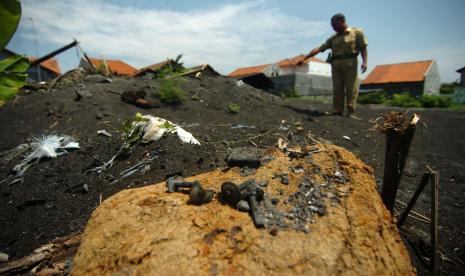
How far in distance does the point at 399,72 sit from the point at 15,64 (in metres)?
30.1

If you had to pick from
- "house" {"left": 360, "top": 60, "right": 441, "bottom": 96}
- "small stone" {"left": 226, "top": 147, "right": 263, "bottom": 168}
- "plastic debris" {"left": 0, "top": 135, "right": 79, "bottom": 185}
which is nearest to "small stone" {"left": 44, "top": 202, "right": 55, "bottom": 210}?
"plastic debris" {"left": 0, "top": 135, "right": 79, "bottom": 185}

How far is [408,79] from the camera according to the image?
24.4m

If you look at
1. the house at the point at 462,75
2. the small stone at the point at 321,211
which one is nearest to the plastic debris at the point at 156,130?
the small stone at the point at 321,211

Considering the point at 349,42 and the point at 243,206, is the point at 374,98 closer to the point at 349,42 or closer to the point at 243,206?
the point at 349,42

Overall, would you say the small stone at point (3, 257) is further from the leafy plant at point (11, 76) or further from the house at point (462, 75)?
the house at point (462, 75)

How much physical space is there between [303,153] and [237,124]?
11.5ft

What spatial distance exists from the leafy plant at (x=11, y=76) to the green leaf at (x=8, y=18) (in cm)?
55

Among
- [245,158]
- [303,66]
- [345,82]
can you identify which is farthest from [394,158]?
[303,66]

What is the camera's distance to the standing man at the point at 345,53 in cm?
630

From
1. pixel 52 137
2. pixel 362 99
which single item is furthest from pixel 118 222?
pixel 362 99

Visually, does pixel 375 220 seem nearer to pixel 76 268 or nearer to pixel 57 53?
pixel 76 268

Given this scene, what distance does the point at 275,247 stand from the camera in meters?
1.54

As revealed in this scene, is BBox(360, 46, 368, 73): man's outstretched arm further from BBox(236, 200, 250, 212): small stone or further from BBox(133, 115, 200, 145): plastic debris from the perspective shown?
BBox(236, 200, 250, 212): small stone

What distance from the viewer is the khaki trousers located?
644 cm
